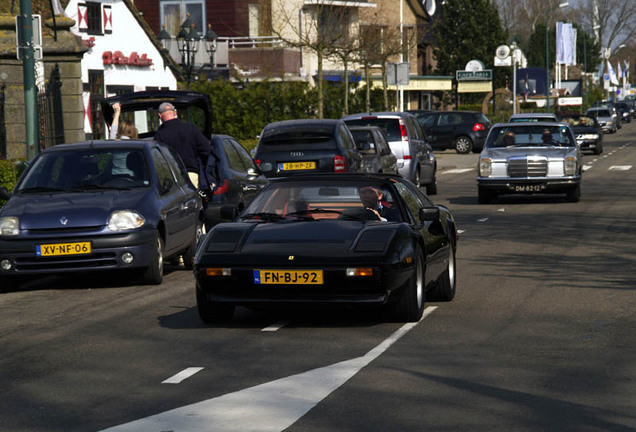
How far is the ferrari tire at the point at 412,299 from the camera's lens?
9830mm

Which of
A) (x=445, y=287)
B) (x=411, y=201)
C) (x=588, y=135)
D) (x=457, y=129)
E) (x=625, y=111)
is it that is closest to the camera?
(x=411, y=201)

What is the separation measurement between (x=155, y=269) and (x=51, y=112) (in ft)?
39.8

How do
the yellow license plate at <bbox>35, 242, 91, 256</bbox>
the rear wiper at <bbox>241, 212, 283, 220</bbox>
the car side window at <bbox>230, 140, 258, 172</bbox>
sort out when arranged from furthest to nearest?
the car side window at <bbox>230, 140, 258, 172</bbox>, the yellow license plate at <bbox>35, 242, 91, 256</bbox>, the rear wiper at <bbox>241, 212, 283, 220</bbox>

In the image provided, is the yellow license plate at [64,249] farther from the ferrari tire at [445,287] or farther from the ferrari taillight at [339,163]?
the ferrari taillight at [339,163]

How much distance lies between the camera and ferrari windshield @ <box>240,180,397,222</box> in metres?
10.5

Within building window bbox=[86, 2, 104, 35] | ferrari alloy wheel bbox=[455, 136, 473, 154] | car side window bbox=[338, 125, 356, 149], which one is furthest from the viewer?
ferrari alloy wheel bbox=[455, 136, 473, 154]

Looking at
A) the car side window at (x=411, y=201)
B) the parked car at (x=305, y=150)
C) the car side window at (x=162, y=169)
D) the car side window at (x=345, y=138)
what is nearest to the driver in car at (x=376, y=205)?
the car side window at (x=411, y=201)

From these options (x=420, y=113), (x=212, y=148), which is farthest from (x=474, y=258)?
(x=420, y=113)

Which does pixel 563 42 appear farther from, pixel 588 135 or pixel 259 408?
pixel 259 408

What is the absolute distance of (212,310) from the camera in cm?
1009

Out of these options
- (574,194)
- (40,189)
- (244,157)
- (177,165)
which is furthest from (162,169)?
(574,194)

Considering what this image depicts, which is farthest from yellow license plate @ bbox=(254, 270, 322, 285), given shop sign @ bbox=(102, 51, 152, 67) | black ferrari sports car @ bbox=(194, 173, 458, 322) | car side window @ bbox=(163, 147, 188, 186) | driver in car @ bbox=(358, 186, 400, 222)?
shop sign @ bbox=(102, 51, 152, 67)

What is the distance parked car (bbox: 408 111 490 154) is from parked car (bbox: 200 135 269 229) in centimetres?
3440

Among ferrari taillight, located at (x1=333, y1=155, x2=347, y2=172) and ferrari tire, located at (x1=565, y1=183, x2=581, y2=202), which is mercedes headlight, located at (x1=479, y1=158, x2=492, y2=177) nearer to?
ferrari tire, located at (x1=565, y1=183, x2=581, y2=202)
